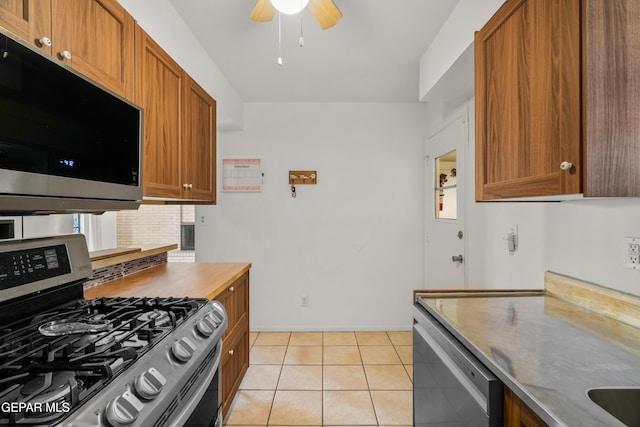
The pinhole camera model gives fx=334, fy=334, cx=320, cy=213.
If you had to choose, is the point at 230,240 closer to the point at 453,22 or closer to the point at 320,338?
the point at 320,338

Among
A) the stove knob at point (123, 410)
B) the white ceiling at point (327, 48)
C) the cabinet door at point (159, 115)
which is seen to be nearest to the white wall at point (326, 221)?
the white ceiling at point (327, 48)

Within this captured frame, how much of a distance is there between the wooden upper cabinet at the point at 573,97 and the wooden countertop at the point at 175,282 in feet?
4.82

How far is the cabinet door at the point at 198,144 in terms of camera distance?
201 cm

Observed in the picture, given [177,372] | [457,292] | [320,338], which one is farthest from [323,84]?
[177,372]

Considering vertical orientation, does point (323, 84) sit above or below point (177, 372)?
above

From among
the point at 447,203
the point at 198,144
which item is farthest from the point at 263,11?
the point at 447,203

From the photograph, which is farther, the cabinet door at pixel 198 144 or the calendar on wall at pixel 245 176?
the calendar on wall at pixel 245 176

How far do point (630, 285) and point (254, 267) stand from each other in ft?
9.86

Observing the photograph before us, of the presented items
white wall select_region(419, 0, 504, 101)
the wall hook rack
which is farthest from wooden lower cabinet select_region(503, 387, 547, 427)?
the wall hook rack

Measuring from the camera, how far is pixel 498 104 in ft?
4.42

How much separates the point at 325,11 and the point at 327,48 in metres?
0.71

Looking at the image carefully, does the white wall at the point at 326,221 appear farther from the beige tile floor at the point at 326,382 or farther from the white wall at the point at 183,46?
the white wall at the point at 183,46

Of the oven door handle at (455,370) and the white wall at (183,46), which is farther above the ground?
the white wall at (183,46)

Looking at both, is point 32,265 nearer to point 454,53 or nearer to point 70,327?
point 70,327
